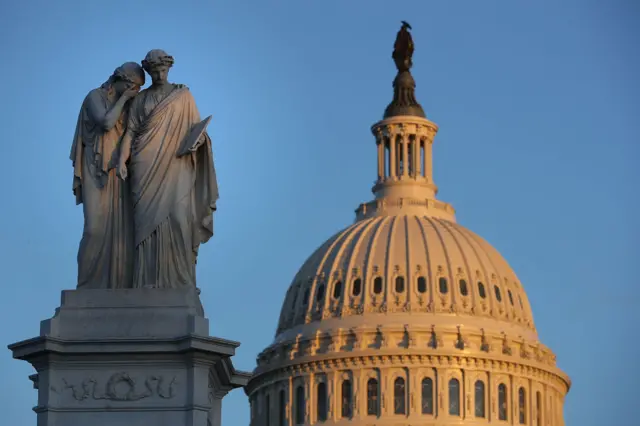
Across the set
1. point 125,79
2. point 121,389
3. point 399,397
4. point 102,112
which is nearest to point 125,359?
point 121,389

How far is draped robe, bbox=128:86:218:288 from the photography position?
32250 mm

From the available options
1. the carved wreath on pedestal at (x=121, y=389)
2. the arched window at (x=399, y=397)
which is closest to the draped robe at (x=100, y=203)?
the carved wreath on pedestal at (x=121, y=389)

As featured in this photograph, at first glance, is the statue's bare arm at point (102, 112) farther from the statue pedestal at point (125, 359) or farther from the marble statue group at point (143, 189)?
the statue pedestal at point (125, 359)

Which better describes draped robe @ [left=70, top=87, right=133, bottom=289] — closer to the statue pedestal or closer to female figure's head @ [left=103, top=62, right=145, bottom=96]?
female figure's head @ [left=103, top=62, right=145, bottom=96]

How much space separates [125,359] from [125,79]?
13.1 feet

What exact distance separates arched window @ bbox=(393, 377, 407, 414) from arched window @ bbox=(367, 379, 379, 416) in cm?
146

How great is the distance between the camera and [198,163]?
32.8 meters

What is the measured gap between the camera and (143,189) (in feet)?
106

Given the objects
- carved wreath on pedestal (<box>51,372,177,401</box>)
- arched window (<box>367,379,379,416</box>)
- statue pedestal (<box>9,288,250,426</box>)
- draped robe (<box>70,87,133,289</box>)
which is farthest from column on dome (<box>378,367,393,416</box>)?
carved wreath on pedestal (<box>51,372,177,401</box>)

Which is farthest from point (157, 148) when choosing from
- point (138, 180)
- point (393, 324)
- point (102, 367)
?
point (393, 324)

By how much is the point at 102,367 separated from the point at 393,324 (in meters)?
166

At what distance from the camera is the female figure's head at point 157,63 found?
33031 millimetres

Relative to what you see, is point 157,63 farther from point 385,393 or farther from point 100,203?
point 385,393

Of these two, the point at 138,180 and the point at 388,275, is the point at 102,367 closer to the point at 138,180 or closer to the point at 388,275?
the point at 138,180
